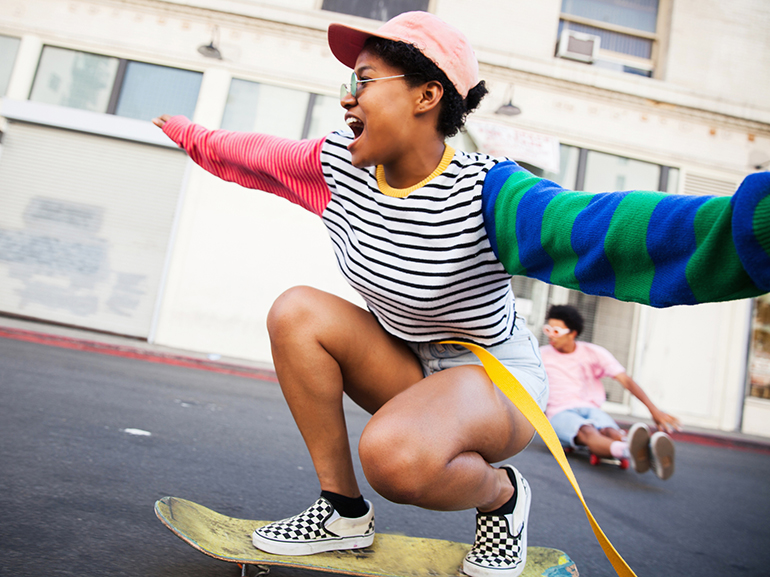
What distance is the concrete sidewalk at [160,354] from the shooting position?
7418 millimetres

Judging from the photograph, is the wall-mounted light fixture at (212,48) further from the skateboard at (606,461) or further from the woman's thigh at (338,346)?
the woman's thigh at (338,346)

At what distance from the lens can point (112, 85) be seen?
955cm

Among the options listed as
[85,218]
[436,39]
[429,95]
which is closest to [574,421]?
[429,95]

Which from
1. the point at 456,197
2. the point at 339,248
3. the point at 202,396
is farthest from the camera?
the point at 202,396

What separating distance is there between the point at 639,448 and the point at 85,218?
9035 mm

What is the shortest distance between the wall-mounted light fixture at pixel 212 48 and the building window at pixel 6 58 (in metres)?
3.28

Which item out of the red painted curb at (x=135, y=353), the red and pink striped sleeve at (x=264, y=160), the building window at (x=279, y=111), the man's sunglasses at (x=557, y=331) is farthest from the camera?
the building window at (x=279, y=111)

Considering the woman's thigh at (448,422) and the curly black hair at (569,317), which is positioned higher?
the curly black hair at (569,317)

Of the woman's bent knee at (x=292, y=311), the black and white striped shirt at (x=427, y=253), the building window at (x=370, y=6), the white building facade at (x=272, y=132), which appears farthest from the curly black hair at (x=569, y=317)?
the building window at (x=370, y=6)

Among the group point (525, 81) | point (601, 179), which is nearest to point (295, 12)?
point (525, 81)

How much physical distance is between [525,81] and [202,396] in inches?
318

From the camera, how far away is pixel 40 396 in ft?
11.7

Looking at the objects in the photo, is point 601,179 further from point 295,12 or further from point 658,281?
point 658,281

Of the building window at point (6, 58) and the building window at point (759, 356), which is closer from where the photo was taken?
the building window at point (6, 58)
